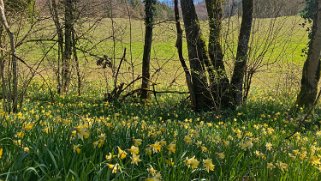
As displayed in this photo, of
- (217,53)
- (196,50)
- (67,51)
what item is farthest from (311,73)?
(67,51)

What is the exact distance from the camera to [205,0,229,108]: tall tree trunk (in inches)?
341

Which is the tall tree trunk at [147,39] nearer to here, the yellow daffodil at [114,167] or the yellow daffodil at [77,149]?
the yellow daffodil at [77,149]

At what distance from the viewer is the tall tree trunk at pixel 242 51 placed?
8.86m

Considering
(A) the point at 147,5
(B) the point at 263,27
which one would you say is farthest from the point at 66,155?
(A) the point at 147,5

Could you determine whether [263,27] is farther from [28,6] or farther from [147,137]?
[147,137]

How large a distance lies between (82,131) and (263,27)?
7683 mm

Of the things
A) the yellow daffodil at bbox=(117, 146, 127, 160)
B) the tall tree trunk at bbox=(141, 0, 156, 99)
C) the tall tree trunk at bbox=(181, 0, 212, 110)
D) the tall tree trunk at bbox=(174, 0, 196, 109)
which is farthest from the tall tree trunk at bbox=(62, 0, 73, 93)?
the yellow daffodil at bbox=(117, 146, 127, 160)

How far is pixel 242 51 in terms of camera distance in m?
8.98

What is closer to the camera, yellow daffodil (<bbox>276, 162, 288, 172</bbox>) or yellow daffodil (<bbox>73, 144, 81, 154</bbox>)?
yellow daffodil (<bbox>73, 144, 81, 154</bbox>)

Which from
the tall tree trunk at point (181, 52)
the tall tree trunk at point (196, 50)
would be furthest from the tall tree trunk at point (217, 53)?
the tall tree trunk at point (181, 52)

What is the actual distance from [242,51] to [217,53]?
1.69ft

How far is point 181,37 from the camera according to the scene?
9.57 meters

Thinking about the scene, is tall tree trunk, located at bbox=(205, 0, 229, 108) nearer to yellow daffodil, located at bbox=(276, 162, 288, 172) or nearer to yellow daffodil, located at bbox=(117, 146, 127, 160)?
yellow daffodil, located at bbox=(276, 162, 288, 172)

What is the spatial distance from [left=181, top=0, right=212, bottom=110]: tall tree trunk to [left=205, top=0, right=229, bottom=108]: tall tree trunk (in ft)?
0.59
